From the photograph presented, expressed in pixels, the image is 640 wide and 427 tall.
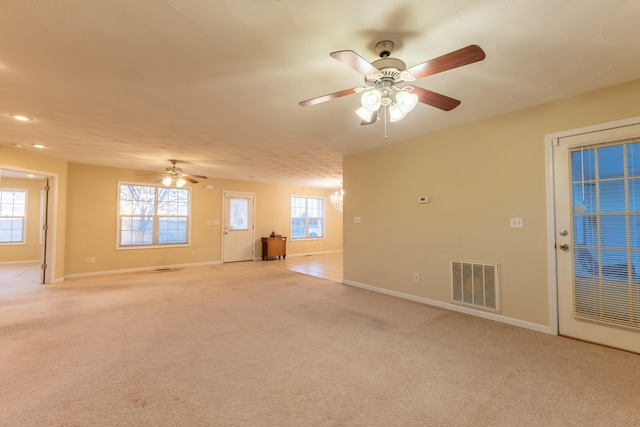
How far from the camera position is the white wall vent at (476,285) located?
3.45m

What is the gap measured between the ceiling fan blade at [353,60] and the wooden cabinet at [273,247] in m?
7.22

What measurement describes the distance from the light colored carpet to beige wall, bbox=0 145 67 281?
186cm

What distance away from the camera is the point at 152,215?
7.08 meters

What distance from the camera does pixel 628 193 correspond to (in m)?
2.63

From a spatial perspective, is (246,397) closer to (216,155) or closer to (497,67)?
(497,67)

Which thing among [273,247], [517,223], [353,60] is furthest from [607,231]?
[273,247]

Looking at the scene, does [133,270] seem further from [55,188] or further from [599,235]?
[599,235]

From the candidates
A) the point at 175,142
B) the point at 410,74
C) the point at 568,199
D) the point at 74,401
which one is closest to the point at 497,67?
the point at 410,74

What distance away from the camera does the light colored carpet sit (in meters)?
1.79

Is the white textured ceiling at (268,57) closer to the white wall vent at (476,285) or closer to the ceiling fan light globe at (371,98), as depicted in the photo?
the ceiling fan light globe at (371,98)

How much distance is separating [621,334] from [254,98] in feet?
13.8

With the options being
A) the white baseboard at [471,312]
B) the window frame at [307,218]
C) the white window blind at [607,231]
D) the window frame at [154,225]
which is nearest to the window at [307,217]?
the window frame at [307,218]

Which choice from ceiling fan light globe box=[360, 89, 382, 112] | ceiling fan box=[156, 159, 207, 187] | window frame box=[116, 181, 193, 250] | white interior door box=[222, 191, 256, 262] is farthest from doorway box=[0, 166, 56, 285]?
ceiling fan light globe box=[360, 89, 382, 112]

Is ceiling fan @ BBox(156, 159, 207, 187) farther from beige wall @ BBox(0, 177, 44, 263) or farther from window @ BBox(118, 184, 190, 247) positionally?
beige wall @ BBox(0, 177, 44, 263)
